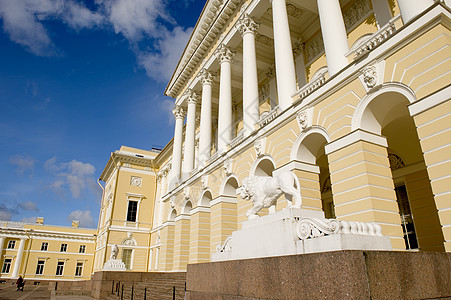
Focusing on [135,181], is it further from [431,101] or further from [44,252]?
[431,101]

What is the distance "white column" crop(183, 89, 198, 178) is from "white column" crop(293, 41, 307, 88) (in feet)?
28.7

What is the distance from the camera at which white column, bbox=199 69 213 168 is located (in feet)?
61.9

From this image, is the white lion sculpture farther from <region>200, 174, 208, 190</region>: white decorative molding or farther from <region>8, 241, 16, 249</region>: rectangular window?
<region>8, 241, 16, 249</region>: rectangular window

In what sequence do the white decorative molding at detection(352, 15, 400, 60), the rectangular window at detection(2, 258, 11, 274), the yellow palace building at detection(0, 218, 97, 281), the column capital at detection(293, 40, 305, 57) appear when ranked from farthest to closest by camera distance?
the yellow palace building at detection(0, 218, 97, 281), the rectangular window at detection(2, 258, 11, 274), the column capital at detection(293, 40, 305, 57), the white decorative molding at detection(352, 15, 400, 60)

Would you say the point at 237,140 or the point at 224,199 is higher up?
the point at 237,140

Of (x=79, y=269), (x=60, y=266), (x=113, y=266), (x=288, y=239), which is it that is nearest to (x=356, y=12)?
(x=288, y=239)

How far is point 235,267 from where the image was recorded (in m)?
5.61

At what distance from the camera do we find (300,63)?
676 inches

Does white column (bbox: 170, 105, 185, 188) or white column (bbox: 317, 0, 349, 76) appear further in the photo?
white column (bbox: 170, 105, 185, 188)

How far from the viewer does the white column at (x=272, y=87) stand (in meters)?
18.9

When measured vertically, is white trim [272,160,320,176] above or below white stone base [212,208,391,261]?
above

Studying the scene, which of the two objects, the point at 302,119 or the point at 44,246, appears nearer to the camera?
the point at 302,119

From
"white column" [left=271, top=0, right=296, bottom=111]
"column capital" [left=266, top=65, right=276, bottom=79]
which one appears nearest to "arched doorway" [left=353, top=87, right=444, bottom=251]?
"white column" [left=271, top=0, right=296, bottom=111]

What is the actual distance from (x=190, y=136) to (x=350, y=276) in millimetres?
19217
